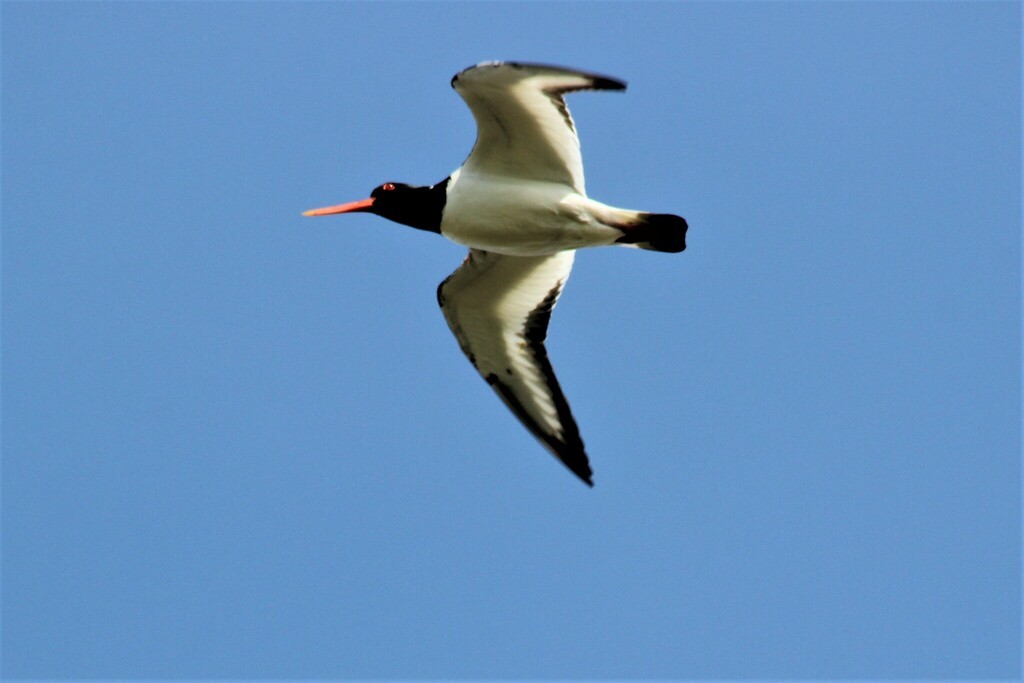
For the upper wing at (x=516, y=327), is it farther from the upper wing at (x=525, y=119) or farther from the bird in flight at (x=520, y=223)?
the upper wing at (x=525, y=119)

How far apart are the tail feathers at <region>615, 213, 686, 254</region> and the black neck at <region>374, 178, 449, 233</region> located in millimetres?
1369

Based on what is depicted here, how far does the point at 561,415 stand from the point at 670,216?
207 centimetres

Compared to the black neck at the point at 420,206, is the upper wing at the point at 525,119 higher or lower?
higher

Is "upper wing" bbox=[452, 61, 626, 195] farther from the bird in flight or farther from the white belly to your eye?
the white belly

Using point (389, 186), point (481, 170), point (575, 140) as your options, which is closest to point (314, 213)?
point (389, 186)

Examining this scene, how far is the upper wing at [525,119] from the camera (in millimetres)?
8969

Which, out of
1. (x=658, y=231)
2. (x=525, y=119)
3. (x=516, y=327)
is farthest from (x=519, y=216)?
(x=516, y=327)

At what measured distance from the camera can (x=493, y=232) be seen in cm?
1012

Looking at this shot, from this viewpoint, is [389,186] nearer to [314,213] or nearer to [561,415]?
[314,213]

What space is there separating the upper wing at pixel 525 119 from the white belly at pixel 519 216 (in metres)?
0.11

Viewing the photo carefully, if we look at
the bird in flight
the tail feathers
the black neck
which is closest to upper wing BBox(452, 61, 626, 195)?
the bird in flight

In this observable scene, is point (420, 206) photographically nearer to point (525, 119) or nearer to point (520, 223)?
point (520, 223)

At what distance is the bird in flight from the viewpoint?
949 centimetres

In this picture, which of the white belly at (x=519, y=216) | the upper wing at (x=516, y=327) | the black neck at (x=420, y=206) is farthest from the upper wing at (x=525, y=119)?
the upper wing at (x=516, y=327)
